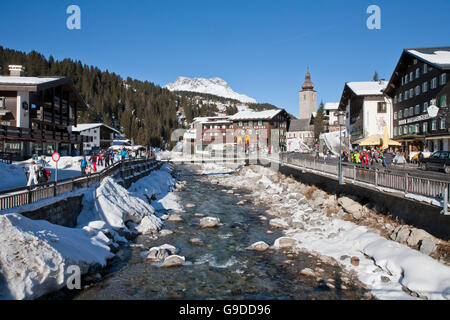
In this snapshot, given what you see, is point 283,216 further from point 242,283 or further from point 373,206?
point 242,283

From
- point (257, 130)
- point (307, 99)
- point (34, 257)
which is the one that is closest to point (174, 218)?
point (34, 257)

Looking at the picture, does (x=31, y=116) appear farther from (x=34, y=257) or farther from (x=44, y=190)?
(x=34, y=257)

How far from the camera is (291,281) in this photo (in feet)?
37.1

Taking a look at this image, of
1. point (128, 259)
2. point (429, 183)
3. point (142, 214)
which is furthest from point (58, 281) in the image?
point (429, 183)

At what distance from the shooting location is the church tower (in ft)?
456

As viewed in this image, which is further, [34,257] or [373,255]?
[373,255]

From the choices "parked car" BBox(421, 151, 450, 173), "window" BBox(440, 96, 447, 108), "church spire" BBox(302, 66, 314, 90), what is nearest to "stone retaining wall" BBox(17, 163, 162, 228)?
"parked car" BBox(421, 151, 450, 173)

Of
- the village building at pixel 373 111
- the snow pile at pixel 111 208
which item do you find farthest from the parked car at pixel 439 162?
the village building at pixel 373 111

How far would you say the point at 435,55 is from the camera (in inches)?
1593

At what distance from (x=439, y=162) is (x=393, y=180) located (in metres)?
13.4

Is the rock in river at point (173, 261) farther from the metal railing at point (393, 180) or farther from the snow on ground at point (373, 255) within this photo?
the metal railing at point (393, 180)

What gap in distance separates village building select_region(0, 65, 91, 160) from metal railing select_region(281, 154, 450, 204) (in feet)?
90.0

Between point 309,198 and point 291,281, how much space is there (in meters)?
14.0

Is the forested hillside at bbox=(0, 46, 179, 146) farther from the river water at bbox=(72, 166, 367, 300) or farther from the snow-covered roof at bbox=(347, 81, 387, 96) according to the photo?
the river water at bbox=(72, 166, 367, 300)
